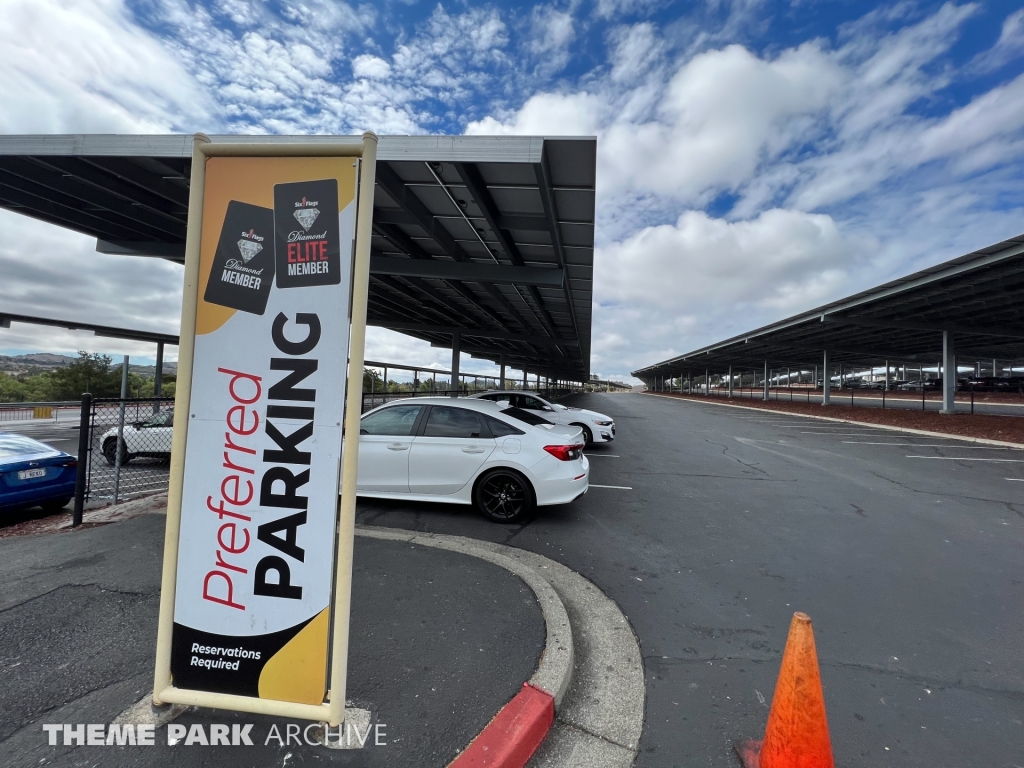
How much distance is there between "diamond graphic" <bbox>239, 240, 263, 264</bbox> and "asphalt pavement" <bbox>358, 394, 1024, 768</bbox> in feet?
10.4

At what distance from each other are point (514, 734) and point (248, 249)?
2.78 meters

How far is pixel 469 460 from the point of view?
5.82m

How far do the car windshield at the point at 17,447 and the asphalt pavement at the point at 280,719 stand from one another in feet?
6.34

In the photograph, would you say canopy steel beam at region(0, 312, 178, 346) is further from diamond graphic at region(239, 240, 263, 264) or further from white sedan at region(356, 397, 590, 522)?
diamond graphic at region(239, 240, 263, 264)

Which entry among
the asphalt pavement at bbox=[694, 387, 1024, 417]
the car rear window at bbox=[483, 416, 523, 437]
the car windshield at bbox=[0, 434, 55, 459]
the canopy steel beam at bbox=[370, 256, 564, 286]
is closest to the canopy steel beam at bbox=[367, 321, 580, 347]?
the canopy steel beam at bbox=[370, 256, 564, 286]

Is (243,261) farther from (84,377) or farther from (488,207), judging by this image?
(84,377)

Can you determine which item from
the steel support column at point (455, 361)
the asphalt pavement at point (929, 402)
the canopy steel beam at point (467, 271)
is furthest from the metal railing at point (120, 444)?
the asphalt pavement at point (929, 402)

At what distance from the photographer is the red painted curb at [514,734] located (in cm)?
209

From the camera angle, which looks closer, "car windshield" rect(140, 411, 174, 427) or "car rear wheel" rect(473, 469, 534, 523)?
"car rear wheel" rect(473, 469, 534, 523)

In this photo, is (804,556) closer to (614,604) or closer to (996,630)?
(996,630)

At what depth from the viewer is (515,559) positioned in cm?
445

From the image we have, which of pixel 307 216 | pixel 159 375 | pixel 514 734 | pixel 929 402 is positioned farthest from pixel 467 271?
pixel 929 402

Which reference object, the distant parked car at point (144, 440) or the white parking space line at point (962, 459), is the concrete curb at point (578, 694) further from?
the white parking space line at point (962, 459)

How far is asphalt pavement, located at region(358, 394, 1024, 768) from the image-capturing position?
2.46 meters
